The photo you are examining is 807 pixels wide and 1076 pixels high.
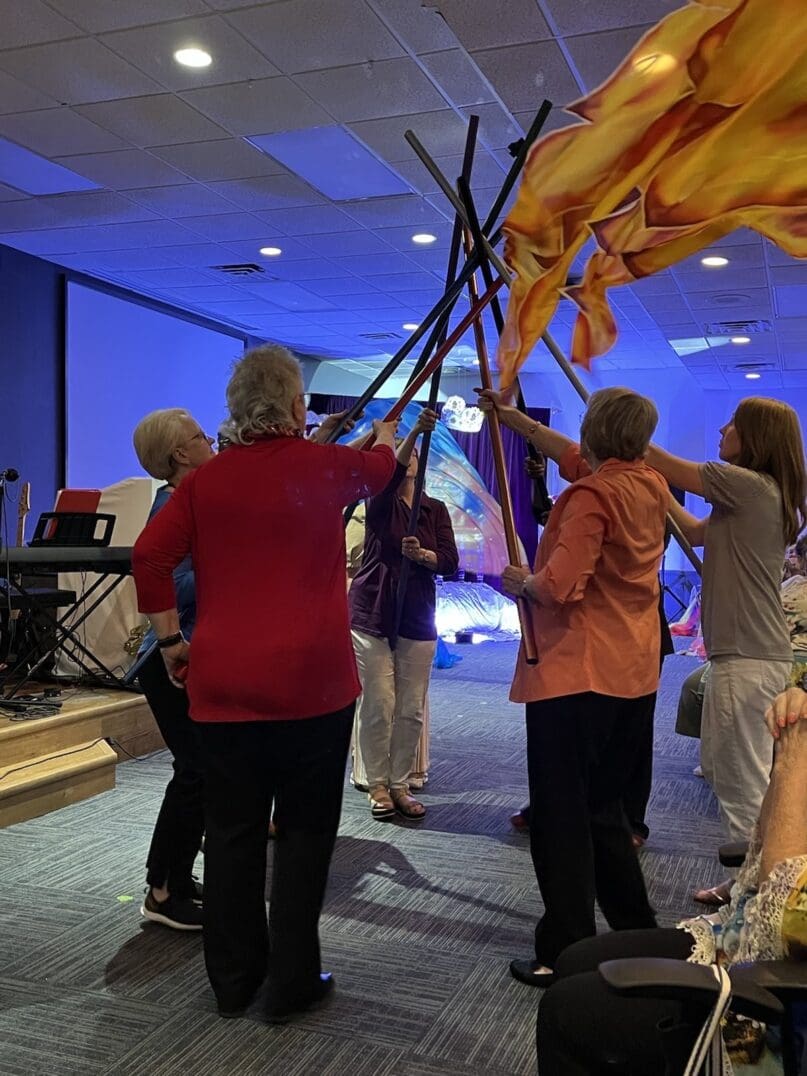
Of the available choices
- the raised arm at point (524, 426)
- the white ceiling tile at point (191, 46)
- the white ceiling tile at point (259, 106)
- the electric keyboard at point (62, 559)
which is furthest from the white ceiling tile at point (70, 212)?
the raised arm at point (524, 426)

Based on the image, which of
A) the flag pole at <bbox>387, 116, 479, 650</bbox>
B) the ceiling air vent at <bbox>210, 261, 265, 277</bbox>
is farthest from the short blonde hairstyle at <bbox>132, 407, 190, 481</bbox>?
the ceiling air vent at <bbox>210, 261, 265, 277</bbox>

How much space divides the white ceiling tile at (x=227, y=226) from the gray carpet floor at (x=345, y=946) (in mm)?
3673

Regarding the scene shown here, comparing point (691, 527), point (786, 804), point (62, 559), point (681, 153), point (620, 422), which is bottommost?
point (786, 804)

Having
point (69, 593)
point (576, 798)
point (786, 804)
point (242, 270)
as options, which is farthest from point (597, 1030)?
point (242, 270)

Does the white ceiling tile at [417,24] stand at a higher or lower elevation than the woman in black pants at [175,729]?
higher

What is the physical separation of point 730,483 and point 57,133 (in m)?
4.13

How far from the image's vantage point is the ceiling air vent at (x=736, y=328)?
8.64 m

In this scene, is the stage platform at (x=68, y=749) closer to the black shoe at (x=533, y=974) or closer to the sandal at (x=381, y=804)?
the sandal at (x=381, y=804)

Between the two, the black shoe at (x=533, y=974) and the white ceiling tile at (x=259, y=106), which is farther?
the white ceiling tile at (x=259, y=106)

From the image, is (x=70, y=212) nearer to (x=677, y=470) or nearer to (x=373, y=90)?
(x=373, y=90)

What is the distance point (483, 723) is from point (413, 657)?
6.16 feet

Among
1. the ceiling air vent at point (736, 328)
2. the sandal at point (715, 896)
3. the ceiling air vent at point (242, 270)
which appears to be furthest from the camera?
the ceiling air vent at point (736, 328)

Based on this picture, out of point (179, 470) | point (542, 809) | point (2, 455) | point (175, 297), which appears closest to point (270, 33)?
point (179, 470)

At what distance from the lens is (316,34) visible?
156 inches
